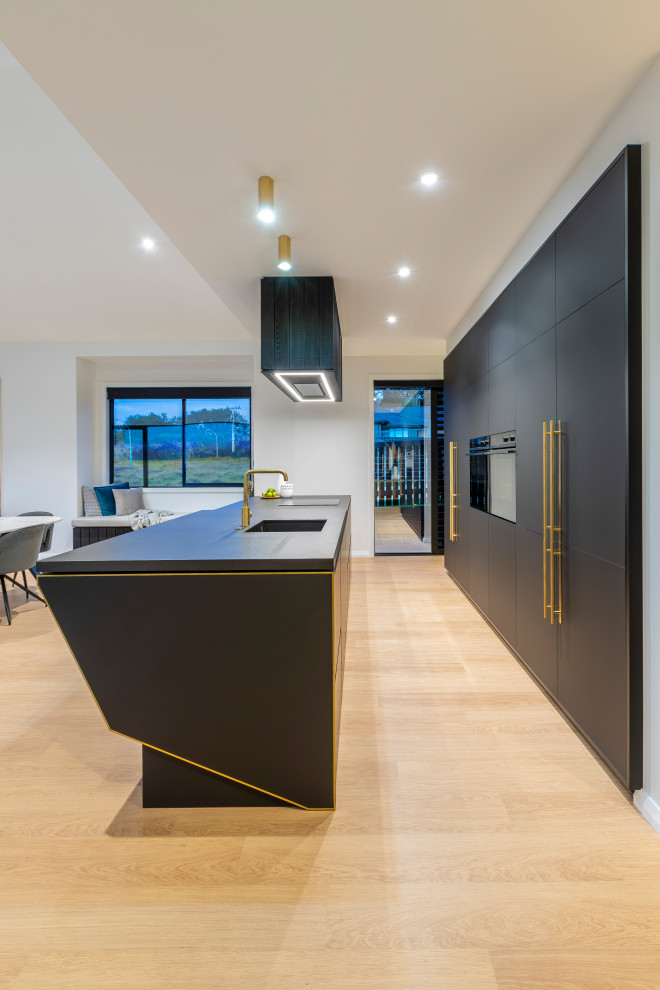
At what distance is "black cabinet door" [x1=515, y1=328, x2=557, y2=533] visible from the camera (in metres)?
2.50

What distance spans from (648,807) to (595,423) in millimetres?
1380

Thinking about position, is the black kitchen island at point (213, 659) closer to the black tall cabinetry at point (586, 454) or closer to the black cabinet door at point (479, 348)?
the black tall cabinetry at point (586, 454)

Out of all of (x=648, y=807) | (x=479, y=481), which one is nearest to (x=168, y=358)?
(x=479, y=481)

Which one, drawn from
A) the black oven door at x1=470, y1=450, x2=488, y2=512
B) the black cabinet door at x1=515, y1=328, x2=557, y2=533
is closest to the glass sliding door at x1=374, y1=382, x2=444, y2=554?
the black oven door at x1=470, y1=450, x2=488, y2=512

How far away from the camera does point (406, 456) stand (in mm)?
6996

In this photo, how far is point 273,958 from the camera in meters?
1.24

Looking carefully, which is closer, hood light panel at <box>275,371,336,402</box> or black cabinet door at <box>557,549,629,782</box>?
black cabinet door at <box>557,549,629,782</box>

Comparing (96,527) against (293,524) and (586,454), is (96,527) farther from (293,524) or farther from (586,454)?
(586,454)

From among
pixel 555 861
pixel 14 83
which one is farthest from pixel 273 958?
pixel 14 83

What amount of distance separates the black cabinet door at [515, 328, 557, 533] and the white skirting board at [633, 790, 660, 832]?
1.24m

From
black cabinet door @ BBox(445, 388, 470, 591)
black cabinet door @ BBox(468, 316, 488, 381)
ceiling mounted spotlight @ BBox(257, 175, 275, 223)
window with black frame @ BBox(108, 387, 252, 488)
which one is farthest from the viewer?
window with black frame @ BBox(108, 387, 252, 488)

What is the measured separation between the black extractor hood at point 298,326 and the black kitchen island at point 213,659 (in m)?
2.11

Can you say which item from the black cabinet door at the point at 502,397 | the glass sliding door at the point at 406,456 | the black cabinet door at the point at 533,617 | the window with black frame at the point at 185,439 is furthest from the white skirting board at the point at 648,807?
the window with black frame at the point at 185,439

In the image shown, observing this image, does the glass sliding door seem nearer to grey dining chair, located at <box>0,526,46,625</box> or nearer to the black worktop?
grey dining chair, located at <box>0,526,46,625</box>
